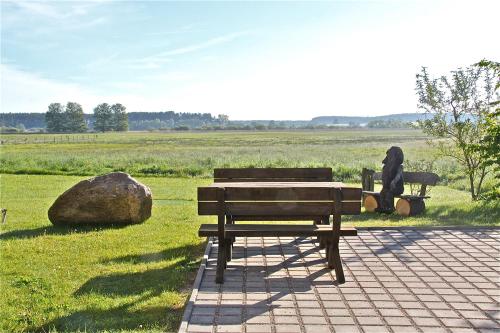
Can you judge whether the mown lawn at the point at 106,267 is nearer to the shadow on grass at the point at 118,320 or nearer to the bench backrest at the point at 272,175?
the shadow on grass at the point at 118,320

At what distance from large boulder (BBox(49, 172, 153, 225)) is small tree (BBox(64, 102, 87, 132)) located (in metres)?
141

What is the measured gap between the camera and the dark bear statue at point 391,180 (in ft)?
36.1

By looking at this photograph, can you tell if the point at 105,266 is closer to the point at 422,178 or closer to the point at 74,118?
the point at 422,178

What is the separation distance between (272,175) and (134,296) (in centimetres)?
330

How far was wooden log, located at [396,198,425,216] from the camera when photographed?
422 inches

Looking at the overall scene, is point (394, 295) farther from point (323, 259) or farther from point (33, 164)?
point (33, 164)

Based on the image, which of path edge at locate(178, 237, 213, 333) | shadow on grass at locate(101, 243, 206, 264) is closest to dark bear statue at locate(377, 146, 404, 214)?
shadow on grass at locate(101, 243, 206, 264)

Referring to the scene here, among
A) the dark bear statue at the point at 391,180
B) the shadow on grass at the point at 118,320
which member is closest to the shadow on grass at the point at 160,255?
the shadow on grass at the point at 118,320

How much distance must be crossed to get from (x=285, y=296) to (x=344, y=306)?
66 centimetres

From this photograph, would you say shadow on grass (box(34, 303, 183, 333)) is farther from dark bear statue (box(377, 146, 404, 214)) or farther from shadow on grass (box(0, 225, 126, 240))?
dark bear statue (box(377, 146, 404, 214))

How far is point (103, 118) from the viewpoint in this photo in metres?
149

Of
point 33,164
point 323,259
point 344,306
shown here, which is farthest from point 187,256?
point 33,164

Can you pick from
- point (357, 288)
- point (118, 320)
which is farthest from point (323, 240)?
point (118, 320)

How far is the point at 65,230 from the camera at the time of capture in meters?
9.36
